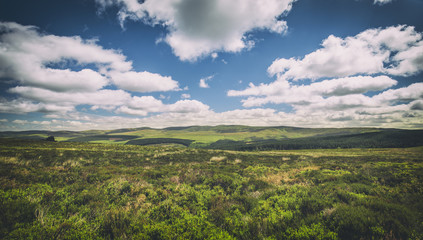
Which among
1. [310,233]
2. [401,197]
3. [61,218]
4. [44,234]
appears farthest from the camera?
[401,197]

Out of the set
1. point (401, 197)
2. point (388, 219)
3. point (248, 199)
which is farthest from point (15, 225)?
point (401, 197)

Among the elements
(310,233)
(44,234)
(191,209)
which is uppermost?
(44,234)

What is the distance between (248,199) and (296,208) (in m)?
2.73

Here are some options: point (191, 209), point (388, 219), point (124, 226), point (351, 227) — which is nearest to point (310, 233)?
point (351, 227)

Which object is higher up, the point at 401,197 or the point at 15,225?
the point at 15,225

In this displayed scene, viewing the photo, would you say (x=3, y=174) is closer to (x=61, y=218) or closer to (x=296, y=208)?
(x=61, y=218)

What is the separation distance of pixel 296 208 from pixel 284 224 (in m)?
1.93

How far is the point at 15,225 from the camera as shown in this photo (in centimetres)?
582

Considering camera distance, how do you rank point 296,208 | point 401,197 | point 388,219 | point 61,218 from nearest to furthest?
point 388,219 < point 61,218 < point 296,208 < point 401,197

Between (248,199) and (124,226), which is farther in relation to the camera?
(248,199)

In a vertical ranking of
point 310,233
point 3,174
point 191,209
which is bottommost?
point 191,209

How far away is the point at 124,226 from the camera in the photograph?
22.0 ft

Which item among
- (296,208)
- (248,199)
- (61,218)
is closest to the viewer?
(61,218)

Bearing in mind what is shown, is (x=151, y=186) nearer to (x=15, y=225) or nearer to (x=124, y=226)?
(x=124, y=226)
